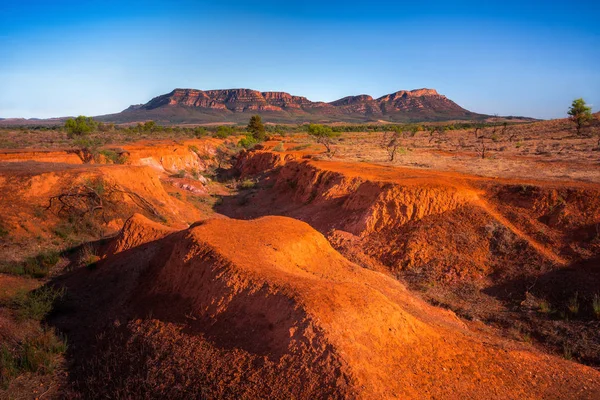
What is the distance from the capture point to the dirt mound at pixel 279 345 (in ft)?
16.0

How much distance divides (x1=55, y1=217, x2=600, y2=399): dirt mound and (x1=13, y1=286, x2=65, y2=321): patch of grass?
55 cm

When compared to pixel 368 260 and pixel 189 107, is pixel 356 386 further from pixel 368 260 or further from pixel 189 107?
pixel 189 107

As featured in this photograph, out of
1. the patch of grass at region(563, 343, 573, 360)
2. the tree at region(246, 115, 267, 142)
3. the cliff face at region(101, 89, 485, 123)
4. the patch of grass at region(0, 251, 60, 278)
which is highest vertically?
the cliff face at region(101, 89, 485, 123)

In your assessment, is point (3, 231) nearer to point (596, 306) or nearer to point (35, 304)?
point (35, 304)

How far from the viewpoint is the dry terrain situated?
208 inches

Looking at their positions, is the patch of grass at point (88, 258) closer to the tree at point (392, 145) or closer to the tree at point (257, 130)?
the tree at point (392, 145)

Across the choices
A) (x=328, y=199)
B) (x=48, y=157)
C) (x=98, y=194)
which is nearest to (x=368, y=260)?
(x=328, y=199)

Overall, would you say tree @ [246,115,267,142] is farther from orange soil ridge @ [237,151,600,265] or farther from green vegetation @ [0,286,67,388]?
green vegetation @ [0,286,67,388]

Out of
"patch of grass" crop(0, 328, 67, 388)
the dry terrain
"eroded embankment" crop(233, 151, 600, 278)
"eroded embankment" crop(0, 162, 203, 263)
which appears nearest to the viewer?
the dry terrain

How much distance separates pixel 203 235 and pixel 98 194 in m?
9.46

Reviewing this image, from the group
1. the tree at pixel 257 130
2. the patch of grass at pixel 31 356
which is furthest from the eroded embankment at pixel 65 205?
the tree at pixel 257 130

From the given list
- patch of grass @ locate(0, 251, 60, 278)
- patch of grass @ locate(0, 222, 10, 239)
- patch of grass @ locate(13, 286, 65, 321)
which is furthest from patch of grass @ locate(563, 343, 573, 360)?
patch of grass @ locate(0, 222, 10, 239)

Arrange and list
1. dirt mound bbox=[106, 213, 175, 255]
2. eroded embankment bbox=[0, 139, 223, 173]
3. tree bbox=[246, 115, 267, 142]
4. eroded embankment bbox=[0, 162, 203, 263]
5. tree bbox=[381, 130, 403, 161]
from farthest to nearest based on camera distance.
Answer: tree bbox=[246, 115, 267, 142], tree bbox=[381, 130, 403, 161], eroded embankment bbox=[0, 139, 223, 173], eroded embankment bbox=[0, 162, 203, 263], dirt mound bbox=[106, 213, 175, 255]

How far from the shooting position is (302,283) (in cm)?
636
